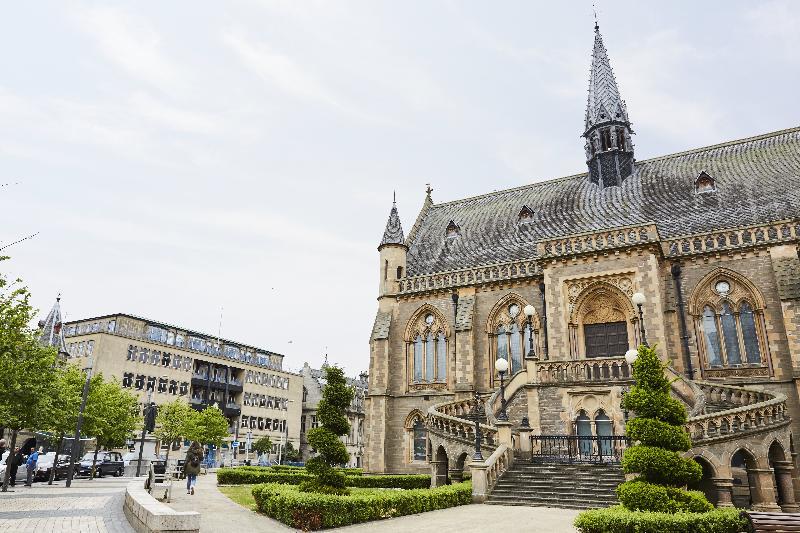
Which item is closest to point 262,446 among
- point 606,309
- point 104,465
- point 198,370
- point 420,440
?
point 198,370

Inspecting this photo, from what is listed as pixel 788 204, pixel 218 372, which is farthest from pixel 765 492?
pixel 218 372

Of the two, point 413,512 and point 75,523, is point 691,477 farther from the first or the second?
point 75,523

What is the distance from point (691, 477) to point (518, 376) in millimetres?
13606

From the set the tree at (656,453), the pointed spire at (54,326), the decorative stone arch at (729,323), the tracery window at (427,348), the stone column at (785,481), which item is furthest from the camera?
the pointed spire at (54,326)

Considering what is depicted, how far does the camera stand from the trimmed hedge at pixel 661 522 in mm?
11836

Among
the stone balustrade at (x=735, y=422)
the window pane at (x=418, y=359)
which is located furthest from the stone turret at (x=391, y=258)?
the stone balustrade at (x=735, y=422)

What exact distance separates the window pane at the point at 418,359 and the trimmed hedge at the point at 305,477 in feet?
24.1

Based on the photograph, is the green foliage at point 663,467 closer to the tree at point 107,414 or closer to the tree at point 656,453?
the tree at point 656,453

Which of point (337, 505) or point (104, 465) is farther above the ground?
point (337, 505)

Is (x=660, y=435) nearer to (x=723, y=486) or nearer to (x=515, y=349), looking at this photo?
A: (x=723, y=486)

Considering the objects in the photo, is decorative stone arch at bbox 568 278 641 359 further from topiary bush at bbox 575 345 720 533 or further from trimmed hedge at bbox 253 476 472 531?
topiary bush at bbox 575 345 720 533

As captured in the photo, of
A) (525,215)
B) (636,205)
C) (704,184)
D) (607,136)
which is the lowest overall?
(636,205)

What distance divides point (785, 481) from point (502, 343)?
1482 centimetres

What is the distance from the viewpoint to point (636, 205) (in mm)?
32344
